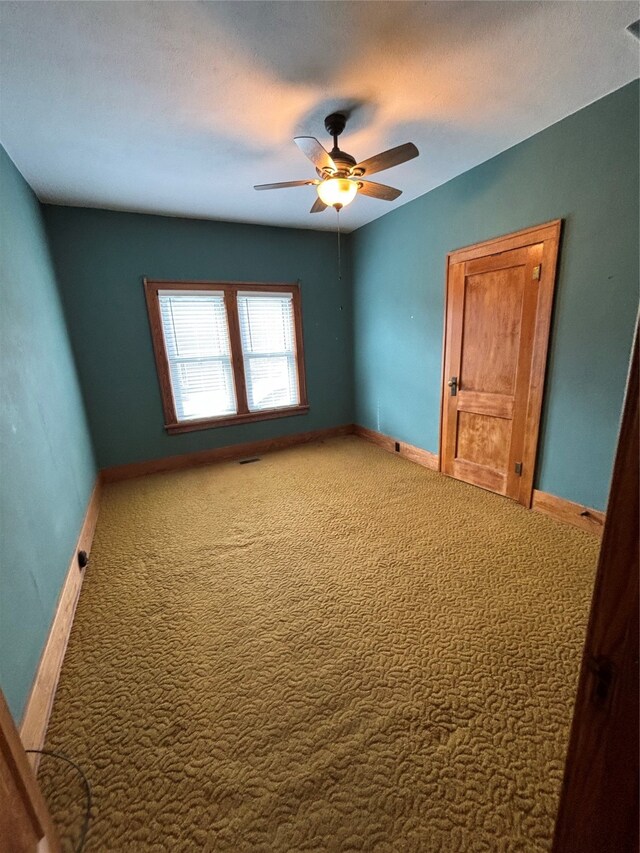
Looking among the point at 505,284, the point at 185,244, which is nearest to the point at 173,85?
the point at 185,244

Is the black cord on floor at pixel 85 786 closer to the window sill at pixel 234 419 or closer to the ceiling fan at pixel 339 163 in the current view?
the ceiling fan at pixel 339 163

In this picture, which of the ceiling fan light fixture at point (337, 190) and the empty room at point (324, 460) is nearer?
the empty room at point (324, 460)

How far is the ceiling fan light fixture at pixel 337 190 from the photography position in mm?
2094

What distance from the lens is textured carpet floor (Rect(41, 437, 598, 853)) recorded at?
1.00m

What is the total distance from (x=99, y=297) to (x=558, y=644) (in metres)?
4.30

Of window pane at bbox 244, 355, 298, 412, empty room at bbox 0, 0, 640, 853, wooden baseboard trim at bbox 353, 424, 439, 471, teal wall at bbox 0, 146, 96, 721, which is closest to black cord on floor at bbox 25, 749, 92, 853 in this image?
empty room at bbox 0, 0, 640, 853

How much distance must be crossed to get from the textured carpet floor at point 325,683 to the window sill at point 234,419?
4.75ft

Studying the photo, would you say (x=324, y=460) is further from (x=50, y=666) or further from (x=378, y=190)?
(x=50, y=666)

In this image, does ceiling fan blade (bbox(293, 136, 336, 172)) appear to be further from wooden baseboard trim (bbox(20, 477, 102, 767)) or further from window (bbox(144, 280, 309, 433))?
wooden baseboard trim (bbox(20, 477, 102, 767))

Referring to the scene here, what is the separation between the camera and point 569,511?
2396 mm

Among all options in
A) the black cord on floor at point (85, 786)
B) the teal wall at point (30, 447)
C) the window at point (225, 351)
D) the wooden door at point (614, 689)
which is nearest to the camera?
the wooden door at point (614, 689)

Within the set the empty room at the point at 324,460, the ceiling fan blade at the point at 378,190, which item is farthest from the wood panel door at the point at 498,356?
the ceiling fan blade at the point at 378,190

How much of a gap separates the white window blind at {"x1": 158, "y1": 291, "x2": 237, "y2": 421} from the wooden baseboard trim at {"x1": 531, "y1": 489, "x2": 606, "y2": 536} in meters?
3.23

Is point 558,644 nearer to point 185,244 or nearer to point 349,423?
point 349,423
